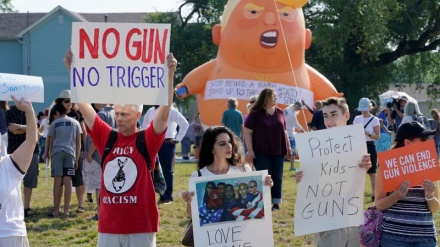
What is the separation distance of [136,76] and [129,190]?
76cm

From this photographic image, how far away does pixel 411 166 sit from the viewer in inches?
209

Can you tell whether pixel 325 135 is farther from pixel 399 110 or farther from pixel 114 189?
pixel 399 110

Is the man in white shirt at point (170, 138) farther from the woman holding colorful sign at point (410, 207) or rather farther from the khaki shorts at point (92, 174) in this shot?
the woman holding colorful sign at point (410, 207)

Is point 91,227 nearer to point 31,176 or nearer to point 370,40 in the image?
point 31,176

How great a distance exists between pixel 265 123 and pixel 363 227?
480cm

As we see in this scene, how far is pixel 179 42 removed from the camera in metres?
35.3

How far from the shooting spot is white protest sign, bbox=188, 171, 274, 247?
558cm

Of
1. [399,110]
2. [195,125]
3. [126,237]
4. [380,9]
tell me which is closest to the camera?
[126,237]

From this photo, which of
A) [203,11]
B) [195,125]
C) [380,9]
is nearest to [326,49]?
[380,9]

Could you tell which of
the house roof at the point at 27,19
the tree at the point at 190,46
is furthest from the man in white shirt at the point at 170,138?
the house roof at the point at 27,19

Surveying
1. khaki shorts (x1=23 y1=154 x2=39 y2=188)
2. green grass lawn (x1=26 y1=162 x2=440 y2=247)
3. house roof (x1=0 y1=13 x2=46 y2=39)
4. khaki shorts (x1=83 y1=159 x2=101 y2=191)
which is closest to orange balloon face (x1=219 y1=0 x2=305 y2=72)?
green grass lawn (x1=26 y1=162 x2=440 y2=247)

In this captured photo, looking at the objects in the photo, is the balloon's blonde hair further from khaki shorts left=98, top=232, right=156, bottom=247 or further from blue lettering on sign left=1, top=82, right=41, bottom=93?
khaki shorts left=98, top=232, right=156, bottom=247

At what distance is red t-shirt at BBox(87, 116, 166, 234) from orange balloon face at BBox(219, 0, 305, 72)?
12.8 m

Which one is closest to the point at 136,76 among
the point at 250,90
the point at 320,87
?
the point at 250,90
